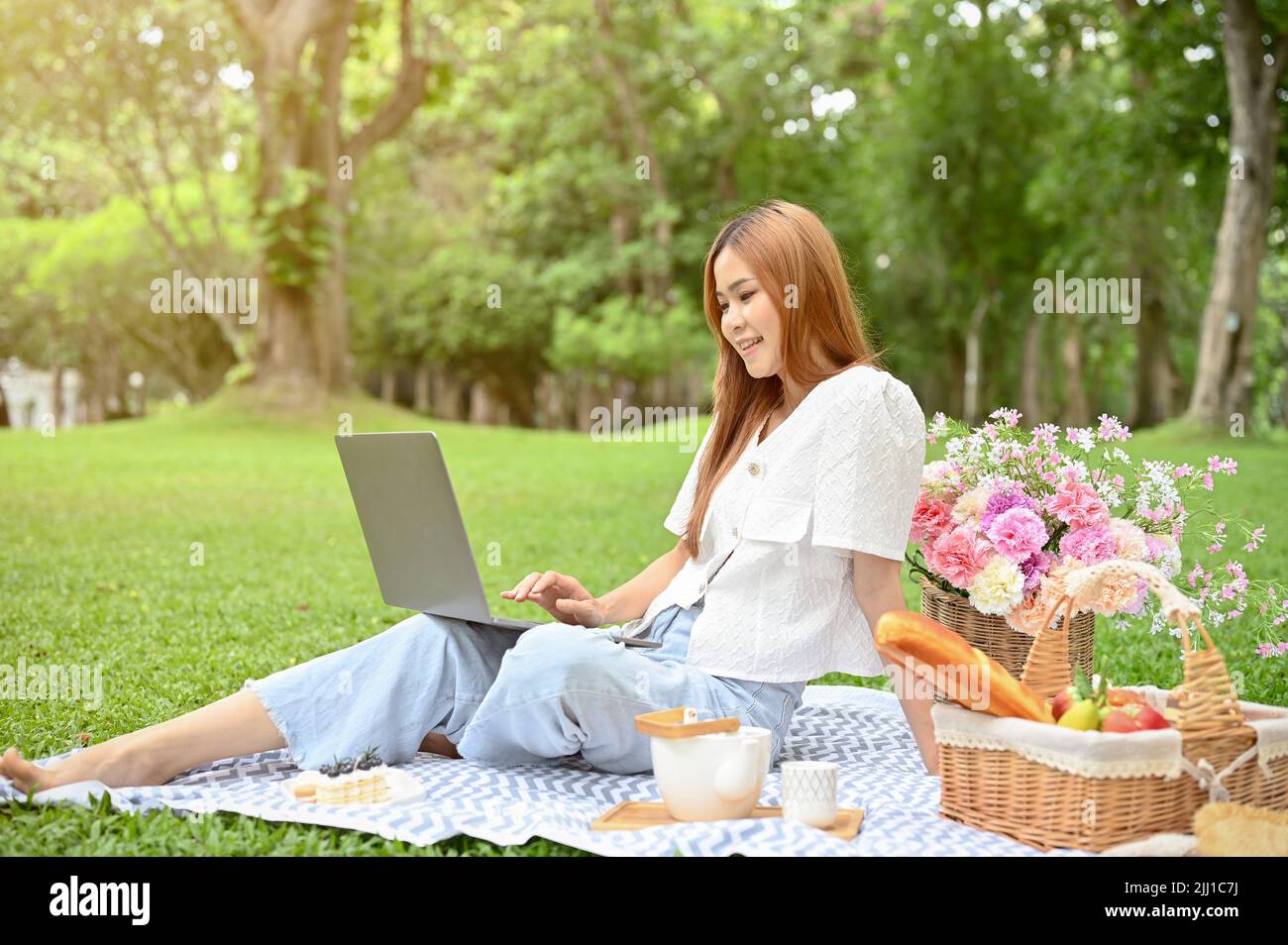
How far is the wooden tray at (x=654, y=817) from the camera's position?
283 centimetres

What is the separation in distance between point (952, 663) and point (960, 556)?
0.74 metres

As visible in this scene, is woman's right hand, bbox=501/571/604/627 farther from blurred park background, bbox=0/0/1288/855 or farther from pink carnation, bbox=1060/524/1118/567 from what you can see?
pink carnation, bbox=1060/524/1118/567

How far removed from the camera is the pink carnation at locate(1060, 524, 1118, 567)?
338 centimetres

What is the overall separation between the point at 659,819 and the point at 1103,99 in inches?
853

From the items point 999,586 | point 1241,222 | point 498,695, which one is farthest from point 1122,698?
point 1241,222

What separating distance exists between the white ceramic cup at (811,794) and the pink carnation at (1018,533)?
2.89ft

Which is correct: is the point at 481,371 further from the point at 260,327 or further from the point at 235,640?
the point at 235,640

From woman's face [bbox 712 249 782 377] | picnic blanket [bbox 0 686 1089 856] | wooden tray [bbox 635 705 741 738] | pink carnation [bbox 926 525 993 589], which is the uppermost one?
woman's face [bbox 712 249 782 377]

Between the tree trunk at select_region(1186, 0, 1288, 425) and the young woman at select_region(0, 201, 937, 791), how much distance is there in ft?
42.9

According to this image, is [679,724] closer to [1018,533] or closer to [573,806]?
[573,806]

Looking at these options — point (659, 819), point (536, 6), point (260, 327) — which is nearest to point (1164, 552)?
point (659, 819)

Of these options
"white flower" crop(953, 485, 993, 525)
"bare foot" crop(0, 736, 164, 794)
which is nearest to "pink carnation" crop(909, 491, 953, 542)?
"white flower" crop(953, 485, 993, 525)

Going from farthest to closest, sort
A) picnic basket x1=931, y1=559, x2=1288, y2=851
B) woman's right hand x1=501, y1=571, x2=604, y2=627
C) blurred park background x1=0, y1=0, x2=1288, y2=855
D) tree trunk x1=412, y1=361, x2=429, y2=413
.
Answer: tree trunk x1=412, y1=361, x2=429, y2=413 → blurred park background x1=0, y1=0, x2=1288, y2=855 → woman's right hand x1=501, y1=571, x2=604, y2=627 → picnic basket x1=931, y1=559, x2=1288, y2=851

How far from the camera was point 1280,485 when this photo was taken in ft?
35.9
